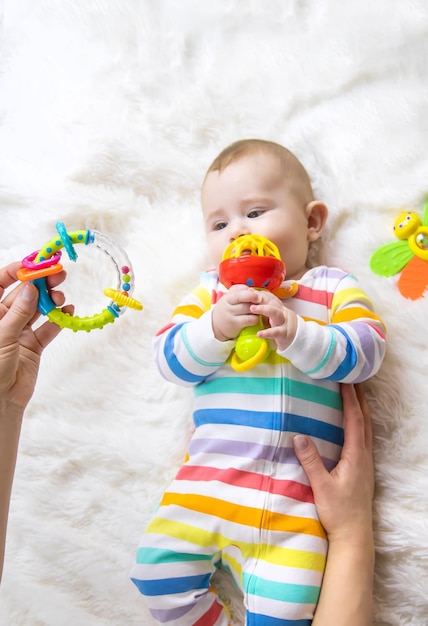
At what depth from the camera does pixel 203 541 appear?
3.94ft

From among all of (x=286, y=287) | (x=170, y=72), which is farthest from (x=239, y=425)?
(x=170, y=72)

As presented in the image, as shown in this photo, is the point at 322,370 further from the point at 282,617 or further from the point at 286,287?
the point at 282,617

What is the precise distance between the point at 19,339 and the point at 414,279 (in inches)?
33.5

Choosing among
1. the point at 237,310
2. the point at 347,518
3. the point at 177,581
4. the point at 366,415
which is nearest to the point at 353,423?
the point at 366,415

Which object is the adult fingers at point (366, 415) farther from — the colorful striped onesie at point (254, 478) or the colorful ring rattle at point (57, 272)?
the colorful ring rattle at point (57, 272)

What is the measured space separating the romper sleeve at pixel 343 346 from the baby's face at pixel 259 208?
0.58ft

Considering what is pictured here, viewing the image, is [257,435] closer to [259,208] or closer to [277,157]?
[259,208]

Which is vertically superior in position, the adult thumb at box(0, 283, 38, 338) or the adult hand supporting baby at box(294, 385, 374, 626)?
the adult thumb at box(0, 283, 38, 338)

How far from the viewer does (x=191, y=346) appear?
126 centimetres

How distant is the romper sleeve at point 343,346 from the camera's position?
3.89 feet

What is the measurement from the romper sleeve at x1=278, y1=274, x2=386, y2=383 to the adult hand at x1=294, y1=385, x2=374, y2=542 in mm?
97

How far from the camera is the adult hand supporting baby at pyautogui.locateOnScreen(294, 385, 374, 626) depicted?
1.11 meters

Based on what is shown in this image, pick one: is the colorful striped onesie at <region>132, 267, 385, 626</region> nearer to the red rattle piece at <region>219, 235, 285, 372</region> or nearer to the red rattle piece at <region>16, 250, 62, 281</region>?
the red rattle piece at <region>219, 235, 285, 372</region>

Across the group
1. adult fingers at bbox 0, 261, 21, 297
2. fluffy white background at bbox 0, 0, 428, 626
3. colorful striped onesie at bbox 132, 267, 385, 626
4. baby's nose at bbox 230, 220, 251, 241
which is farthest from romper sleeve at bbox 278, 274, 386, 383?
adult fingers at bbox 0, 261, 21, 297
